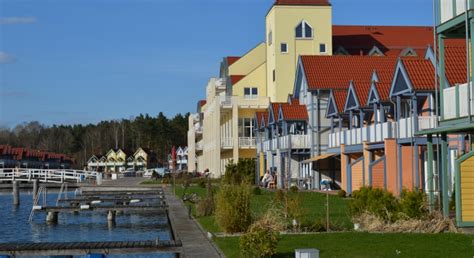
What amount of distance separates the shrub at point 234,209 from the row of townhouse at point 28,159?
352 feet

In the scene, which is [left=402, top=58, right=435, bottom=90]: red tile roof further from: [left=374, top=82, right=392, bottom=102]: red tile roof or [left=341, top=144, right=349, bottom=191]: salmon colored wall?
[left=341, top=144, right=349, bottom=191]: salmon colored wall

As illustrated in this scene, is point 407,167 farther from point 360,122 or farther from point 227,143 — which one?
point 227,143

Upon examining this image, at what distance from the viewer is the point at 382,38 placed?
70.8 meters

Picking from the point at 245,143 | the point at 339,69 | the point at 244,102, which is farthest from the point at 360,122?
the point at 245,143

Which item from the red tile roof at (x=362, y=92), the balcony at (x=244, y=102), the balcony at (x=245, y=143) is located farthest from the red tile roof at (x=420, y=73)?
the balcony at (x=245, y=143)

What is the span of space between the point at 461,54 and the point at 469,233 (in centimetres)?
1588

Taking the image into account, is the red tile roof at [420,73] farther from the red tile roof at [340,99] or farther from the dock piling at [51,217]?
the dock piling at [51,217]

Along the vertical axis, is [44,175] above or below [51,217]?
above

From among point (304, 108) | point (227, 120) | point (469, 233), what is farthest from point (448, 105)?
point (227, 120)

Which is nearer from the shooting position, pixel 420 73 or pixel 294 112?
pixel 420 73

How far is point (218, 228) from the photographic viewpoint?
22234 mm

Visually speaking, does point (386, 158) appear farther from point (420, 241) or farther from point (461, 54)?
point (420, 241)

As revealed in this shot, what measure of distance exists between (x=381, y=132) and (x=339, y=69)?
54.7 feet

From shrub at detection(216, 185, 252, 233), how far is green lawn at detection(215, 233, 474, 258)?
1266 millimetres
